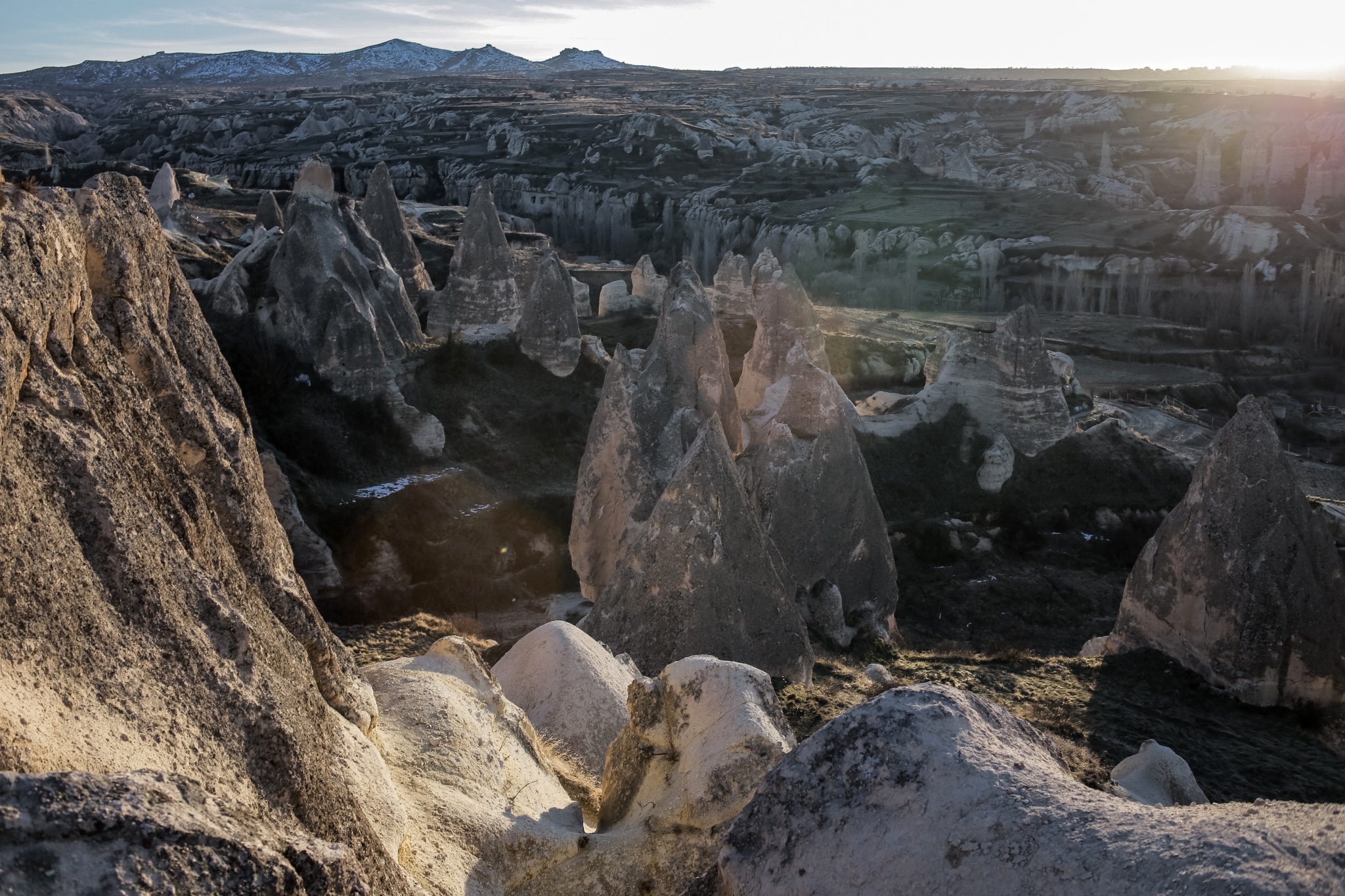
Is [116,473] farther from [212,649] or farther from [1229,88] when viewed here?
[1229,88]

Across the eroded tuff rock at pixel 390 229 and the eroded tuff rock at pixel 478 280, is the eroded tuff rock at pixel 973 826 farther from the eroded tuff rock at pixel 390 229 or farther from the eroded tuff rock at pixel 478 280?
the eroded tuff rock at pixel 390 229

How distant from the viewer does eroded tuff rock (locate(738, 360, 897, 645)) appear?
1304cm

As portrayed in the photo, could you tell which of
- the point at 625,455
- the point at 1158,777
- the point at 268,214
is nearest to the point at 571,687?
the point at 1158,777

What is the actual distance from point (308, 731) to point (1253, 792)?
845 cm

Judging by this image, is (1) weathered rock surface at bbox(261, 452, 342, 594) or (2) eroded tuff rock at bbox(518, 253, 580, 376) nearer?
(1) weathered rock surface at bbox(261, 452, 342, 594)

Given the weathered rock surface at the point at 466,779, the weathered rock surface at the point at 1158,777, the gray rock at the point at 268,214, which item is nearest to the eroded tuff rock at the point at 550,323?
the gray rock at the point at 268,214

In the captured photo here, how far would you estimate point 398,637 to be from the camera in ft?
34.6

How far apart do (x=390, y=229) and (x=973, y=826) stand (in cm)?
2711

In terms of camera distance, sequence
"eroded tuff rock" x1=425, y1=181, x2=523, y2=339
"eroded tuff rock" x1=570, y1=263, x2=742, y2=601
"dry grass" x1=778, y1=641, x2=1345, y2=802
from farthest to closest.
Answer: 1. "eroded tuff rock" x1=425, y1=181, x2=523, y2=339
2. "eroded tuff rock" x1=570, y1=263, x2=742, y2=601
3. "dry grass" x1=778, y1=641, x2=1345, y2=802

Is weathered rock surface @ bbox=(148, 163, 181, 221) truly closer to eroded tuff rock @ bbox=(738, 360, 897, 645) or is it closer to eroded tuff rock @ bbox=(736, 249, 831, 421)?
eroded tuff rock @ bbox=(736, 249, 831, 421)

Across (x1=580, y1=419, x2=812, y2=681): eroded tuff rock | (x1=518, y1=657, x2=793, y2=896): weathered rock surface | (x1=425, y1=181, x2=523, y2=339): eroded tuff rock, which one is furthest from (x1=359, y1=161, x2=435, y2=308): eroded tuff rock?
(x1=518, y1=657, x2=793, y2=896): weathered rock surface

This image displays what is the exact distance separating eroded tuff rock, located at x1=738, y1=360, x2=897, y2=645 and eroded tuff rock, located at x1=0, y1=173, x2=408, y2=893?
9.37 m

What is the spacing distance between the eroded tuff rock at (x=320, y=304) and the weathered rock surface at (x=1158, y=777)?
15181 millimetres

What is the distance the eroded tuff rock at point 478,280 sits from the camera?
25.2 m
